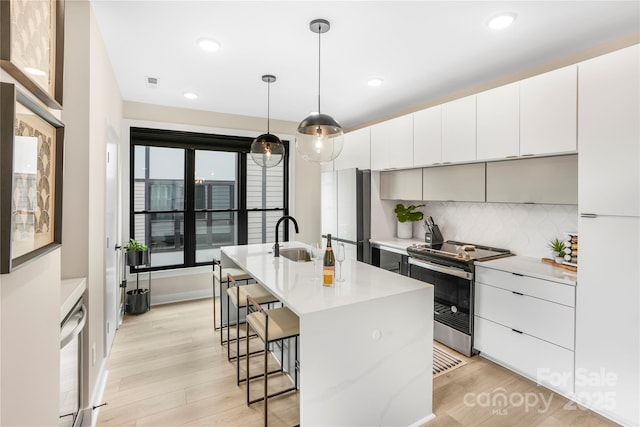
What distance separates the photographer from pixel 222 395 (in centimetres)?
241

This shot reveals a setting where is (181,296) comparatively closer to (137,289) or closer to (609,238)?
(137,289)

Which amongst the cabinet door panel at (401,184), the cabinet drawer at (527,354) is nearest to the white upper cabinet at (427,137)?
the cabinet door panel at (401,184)

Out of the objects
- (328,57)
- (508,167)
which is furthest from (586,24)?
(328,57)

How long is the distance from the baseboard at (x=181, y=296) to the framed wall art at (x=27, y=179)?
12.1ft

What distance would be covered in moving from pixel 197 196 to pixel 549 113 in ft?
13.4

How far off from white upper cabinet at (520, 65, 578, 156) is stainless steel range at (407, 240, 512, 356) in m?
1.07

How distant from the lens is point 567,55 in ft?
8.93

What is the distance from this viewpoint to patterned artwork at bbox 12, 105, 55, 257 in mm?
817

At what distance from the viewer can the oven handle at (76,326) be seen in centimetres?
160

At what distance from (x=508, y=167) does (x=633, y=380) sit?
169cm

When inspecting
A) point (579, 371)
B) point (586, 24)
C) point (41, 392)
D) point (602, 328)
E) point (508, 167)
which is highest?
point (586, 24)

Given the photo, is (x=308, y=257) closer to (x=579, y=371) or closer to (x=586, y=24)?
(x=579, y=371)

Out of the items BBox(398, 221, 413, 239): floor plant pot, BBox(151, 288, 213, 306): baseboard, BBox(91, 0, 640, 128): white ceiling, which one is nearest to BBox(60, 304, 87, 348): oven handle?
BBox(91, 0, 640, 128): white ceiling

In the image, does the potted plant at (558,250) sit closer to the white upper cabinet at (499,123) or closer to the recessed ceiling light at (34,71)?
the white upper cabinet at (499,123)
